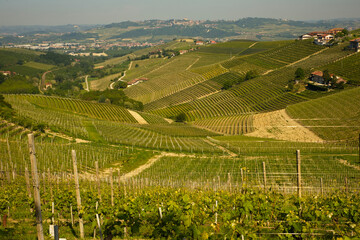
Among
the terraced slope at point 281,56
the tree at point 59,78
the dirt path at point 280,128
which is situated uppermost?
the terraced slope at point 281,56

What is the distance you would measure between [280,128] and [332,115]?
878 cm

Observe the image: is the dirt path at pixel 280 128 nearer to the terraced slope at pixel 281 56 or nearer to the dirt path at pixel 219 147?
the dirt path at pixel 219 147

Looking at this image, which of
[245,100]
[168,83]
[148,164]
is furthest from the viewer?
[168,83]

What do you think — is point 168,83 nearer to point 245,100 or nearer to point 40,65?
point 245,100

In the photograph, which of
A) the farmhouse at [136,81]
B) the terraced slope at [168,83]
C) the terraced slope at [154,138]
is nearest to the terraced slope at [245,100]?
the terraced slope at [168,83]

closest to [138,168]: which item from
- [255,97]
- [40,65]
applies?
[255,97]

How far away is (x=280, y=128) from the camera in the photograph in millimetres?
53312

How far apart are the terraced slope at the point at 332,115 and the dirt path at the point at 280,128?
1112 millimetres

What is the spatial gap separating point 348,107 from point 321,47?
54.8m

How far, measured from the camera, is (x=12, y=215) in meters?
13.7

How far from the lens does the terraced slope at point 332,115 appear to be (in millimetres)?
44956

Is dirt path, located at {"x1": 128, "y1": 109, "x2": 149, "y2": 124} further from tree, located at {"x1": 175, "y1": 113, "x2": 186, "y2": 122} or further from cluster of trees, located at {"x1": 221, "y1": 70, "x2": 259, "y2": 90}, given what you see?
cluster of trees, located at {"x1": 221, "y1": 70, "x2": 259, "y2": 90}

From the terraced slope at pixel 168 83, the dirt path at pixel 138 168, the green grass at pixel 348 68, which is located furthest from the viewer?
the terraced slope at pixel 168 83

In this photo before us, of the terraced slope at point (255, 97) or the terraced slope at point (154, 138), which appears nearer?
the terraced slope at point (154, 138)
